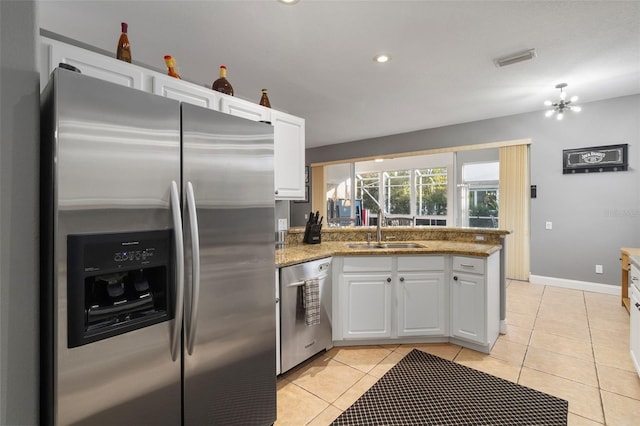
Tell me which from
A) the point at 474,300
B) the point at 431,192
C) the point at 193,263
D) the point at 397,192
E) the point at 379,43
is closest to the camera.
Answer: the point at 193,263

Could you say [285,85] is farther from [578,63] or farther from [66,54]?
[578,63]

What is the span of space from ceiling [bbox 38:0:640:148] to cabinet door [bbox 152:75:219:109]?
574 millimetres

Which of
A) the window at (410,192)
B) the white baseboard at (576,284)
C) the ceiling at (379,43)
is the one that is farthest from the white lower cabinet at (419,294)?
the window at (410,192)

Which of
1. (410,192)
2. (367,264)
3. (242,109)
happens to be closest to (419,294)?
(367,264)

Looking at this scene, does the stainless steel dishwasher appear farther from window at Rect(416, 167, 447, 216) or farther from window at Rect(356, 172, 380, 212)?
window at Rect(356, 172, 380, 212)

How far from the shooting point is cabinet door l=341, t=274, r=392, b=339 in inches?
102

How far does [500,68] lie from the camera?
10.3 ft

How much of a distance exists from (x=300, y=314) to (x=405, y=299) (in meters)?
1.00

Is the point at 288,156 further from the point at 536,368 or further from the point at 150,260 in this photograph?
the point at 536,368

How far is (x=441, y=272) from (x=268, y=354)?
173 centimetres

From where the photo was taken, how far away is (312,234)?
3070 millimetres

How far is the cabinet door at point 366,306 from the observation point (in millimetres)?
2590

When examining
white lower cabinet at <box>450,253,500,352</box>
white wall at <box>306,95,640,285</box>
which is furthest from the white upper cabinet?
white wall at <box>306,95,640,285</box>

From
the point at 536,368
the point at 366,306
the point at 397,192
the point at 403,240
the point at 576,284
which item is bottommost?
the point at 536,368
